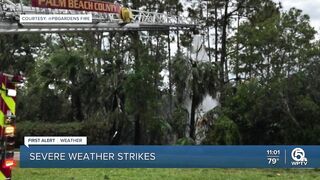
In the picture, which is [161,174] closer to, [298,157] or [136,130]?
[298,157]

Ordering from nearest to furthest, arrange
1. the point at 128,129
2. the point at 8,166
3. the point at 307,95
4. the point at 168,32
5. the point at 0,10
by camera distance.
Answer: the point at 8,166 < the point at 0,10 < the point at 307,95 < the point at 128,129 < the point at 168,32

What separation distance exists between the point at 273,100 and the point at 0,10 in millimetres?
18941

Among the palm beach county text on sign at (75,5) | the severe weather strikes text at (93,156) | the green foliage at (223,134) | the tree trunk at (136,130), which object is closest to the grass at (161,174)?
the severe weather strikes text at (93,156)

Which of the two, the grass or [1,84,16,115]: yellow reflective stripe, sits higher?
[1,84,16,115]: yellow reflective stripe

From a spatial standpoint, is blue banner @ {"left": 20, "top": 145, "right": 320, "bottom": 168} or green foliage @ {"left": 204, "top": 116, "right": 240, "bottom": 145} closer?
blue banner @ {"left": 20, "top": 145, "right": 320, "bottom": 168}

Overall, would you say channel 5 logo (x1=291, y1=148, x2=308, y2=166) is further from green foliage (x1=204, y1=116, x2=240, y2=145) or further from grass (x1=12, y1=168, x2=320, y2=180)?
green foliage (x1=204, y1=116, x2=240, y2=145)

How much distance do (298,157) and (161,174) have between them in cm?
486

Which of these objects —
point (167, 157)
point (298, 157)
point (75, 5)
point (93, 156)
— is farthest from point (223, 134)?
point (93, 156)

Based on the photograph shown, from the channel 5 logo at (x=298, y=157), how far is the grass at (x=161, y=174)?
1.28ft

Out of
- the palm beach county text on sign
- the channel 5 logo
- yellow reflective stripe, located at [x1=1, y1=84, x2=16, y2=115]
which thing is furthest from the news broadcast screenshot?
yellow reflective stripe, located at [x1=1, y1=84, x2=16, y2=115]

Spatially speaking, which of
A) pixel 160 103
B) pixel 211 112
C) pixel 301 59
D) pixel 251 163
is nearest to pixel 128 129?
pixel 160 103

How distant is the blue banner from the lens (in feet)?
59.3

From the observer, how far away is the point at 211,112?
3744 cm

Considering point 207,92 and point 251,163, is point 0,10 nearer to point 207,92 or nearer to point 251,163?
point 207,92
